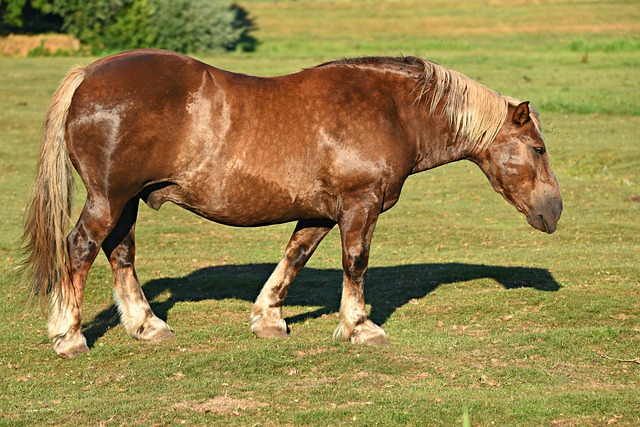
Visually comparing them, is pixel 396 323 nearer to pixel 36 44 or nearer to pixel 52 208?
pixel 52 208

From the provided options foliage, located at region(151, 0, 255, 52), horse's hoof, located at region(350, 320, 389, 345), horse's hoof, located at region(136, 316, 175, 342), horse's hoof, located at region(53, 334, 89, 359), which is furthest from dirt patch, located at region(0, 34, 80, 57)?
horse's hoof, located at region(350, 320, 389, 345)

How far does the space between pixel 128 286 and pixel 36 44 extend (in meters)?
39.9

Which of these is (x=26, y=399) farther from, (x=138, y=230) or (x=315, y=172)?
(x=138, y=230)

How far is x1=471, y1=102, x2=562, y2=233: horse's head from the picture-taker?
8.44m

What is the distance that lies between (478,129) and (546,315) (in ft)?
6.46

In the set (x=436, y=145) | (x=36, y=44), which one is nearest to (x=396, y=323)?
(x=436, y=145)

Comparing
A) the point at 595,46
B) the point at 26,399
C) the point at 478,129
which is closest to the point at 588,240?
the point at 478,129

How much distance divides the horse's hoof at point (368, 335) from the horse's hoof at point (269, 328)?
2.37ft

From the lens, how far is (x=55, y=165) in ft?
25.6

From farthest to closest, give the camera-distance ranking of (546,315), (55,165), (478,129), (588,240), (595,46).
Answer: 1. (595,46)
2. (588,240)
3. (546,315)
4. (478,129)
5. (55,165)

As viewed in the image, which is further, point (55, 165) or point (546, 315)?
point (546, 315)

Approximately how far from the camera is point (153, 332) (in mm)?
8211

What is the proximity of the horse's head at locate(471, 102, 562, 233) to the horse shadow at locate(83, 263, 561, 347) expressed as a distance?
1.69m

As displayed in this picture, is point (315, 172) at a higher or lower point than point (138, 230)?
higher
